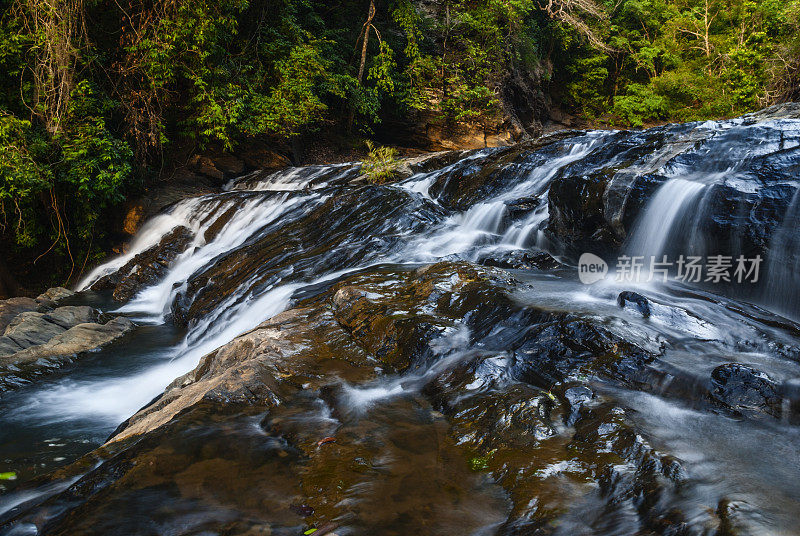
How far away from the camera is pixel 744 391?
8.11ft

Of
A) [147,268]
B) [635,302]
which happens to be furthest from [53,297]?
[635,302]

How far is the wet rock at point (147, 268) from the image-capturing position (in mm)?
7807

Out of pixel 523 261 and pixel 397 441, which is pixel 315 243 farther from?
pixel 397 441

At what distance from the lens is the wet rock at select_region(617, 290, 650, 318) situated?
11.4 ft

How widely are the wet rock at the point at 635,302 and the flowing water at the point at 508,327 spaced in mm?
38

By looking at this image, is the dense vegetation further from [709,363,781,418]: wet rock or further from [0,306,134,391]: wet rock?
[709,363,781,418]: wet rock

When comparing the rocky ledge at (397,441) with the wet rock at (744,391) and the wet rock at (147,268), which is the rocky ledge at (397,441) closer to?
the wet rock at (744,391)

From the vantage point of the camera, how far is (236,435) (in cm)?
214

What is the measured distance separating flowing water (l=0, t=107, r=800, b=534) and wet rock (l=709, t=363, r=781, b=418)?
4cm

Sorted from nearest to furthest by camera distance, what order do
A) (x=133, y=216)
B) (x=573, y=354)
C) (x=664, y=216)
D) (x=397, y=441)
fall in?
(x=397, y=441) < (x=573, y=354) < (x=664, y=216) < (x=133, y=216)

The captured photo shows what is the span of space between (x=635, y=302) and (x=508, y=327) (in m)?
1.18

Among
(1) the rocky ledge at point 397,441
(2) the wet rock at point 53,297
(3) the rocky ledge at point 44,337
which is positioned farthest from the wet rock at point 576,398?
(2) the wet rock at point 53,297

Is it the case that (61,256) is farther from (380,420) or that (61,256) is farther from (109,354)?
(380,420)

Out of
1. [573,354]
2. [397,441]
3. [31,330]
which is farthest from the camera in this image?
[31,330]
